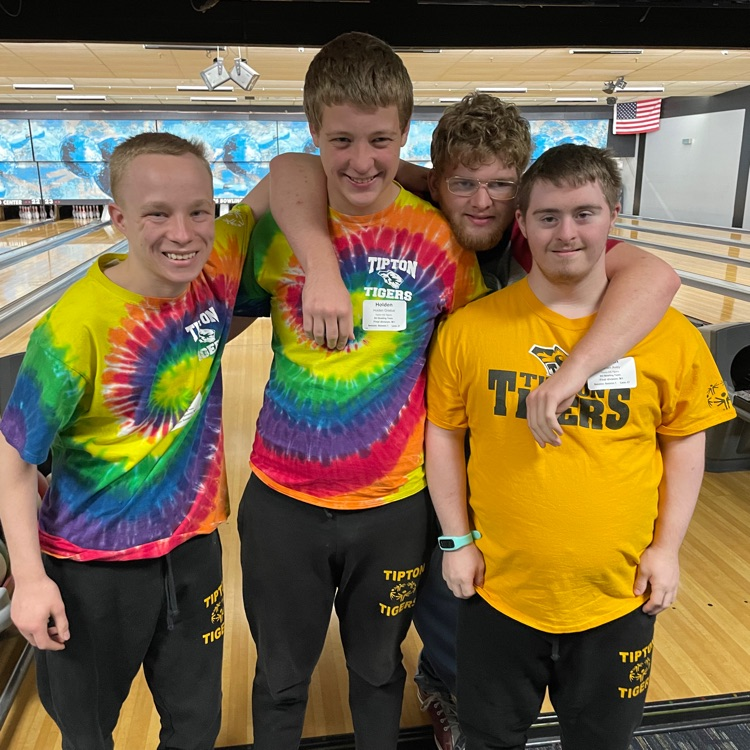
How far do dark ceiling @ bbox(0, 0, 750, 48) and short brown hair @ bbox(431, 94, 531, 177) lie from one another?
52 centimetres

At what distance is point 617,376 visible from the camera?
3.05 ft

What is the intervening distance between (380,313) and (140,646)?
24.3 inches

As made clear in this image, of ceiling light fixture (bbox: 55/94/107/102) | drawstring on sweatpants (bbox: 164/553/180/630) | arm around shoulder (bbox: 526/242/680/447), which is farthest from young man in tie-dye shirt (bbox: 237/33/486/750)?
ceiling light fixture (bbox: 55/94/107/102)

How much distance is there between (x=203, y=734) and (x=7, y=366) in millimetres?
1375

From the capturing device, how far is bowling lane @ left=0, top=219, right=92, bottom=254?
809 centimetres

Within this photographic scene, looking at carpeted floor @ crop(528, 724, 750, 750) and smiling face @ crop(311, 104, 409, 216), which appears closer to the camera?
smiling face @ crop(311, 104, 409, 216)

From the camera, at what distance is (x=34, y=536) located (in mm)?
912

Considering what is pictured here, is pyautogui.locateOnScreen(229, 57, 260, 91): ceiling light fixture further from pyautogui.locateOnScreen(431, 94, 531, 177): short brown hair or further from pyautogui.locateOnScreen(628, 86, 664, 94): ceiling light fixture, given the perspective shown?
pyautogui.locateOnScreen(628, 86, 664, 94): ceiling light fixture

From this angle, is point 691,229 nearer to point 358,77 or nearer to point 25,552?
point 358,77

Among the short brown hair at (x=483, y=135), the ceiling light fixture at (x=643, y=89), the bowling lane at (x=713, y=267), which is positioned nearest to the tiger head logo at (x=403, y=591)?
the short brown hair at (x=483, y=135)

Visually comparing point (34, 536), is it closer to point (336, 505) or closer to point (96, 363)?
point (96, 363)

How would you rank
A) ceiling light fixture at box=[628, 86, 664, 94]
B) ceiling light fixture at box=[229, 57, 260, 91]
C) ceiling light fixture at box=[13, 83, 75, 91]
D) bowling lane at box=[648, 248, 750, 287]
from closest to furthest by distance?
1. ceiling light fixture at box=[229, 57, 260, 91]
2. bowling lane at box=[648, 248, 750, 287]
3. ceiling light fixture at box=[13, 83, 75, 91]
4. ceiling light fixture at box=[628, 86, 664, 94]

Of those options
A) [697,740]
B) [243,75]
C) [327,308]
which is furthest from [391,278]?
[243,75]

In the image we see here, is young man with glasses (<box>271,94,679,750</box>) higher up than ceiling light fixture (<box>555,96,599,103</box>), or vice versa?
ceiling light fixture (<box>555,96,599,103</box>)
